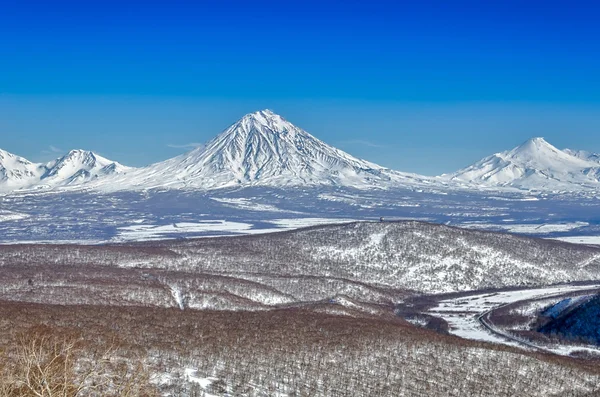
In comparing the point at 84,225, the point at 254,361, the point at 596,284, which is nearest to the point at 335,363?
the point at 254,361

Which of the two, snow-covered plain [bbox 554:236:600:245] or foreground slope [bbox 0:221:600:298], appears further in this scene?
snow-covered plain [bbox 554:236:600:245]

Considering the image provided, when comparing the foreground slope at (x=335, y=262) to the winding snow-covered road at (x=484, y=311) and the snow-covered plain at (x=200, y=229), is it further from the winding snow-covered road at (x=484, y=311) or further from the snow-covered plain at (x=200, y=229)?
the snow-covered plain at (x=200, y=229)

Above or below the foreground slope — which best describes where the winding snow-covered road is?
below

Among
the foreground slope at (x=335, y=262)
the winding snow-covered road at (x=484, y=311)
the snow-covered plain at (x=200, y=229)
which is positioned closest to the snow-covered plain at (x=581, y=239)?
the foreground slope at (x=335, y=262)

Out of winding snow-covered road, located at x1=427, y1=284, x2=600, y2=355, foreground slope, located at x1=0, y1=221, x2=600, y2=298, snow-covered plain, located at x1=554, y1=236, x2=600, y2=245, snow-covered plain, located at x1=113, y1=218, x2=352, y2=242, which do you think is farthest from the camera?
snow-covered plain, located at x1=554, y1=236, x2=600, y2=245

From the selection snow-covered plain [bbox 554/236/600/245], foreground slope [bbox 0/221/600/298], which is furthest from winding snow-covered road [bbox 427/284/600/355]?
snow-covered plain [bbox 554/236/600/245]

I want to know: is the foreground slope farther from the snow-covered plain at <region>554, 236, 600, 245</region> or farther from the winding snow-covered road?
the snow-covered plain at <region>554, 236, 600, 245</region>

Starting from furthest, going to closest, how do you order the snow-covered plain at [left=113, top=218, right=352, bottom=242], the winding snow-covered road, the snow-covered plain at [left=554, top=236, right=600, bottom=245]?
1. the snow-covered plain at [left=554, top=236, right=600, bottom=245]
2. the snow-covered plain at [left=113, top=218, right=352, bottom=242]
3. the winding snow-covered road

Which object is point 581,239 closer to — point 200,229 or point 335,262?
point 200,229

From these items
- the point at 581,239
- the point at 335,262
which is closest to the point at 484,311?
the point at 335,262

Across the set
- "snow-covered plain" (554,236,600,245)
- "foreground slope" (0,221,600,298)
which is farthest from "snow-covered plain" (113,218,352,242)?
"snow-covered plain" (554,236,600,245)

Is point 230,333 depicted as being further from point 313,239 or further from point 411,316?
point 313,239
